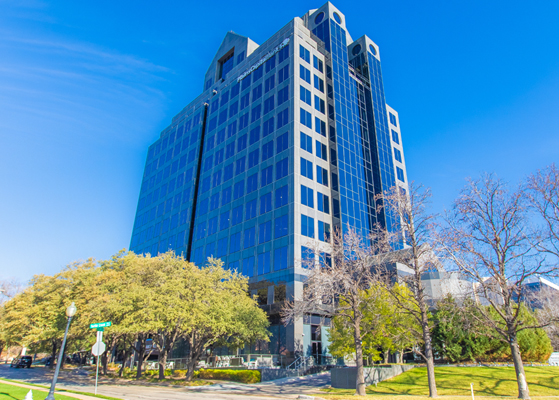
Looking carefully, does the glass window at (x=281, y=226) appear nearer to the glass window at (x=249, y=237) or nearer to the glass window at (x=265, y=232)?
the glass window at (x=265, y=232)

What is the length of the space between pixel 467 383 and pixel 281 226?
25563mm

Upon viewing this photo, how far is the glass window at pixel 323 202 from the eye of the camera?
4667cm

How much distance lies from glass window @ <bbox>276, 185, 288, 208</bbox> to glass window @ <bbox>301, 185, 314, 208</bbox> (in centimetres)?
210

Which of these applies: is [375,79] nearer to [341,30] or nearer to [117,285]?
[341,30]

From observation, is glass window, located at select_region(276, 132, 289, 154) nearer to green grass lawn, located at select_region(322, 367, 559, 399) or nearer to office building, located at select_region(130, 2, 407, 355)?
office building, located at select_region(130, 2, 407, 355)

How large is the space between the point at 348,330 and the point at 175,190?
4971 cm

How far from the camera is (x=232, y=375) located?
1198 inches

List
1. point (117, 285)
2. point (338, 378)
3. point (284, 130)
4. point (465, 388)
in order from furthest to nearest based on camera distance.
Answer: point (284, 130), point (117, 285), point (338, 378), point (465, 388)

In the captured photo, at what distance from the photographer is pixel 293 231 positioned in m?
41.9

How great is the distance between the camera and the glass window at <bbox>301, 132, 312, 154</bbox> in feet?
158

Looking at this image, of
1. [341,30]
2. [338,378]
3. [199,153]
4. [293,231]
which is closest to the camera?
[338,378]

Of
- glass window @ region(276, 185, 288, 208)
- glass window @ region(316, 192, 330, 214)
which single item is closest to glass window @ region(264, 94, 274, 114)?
glass window @ region(276, 185, 288, 208)

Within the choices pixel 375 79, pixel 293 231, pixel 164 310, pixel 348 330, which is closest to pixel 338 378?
pixel 348 330

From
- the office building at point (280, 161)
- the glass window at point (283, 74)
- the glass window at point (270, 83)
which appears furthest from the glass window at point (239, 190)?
the glass window at point (283, 74)
